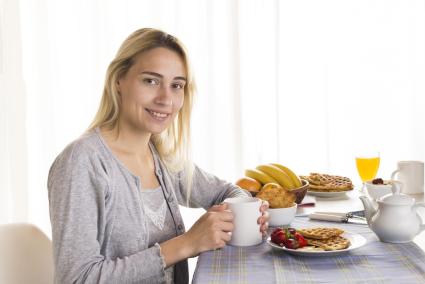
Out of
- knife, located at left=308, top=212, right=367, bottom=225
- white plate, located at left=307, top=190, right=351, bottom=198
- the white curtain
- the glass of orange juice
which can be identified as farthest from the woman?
the white curtain

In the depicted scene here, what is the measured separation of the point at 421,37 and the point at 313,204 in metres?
1.88

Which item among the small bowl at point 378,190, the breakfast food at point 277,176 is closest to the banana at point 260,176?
the breakfast food at point 277,176

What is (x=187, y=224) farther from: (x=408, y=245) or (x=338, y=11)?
(x=408, y=245)

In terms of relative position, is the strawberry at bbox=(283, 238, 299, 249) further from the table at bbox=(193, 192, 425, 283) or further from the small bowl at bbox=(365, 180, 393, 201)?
the small bowl at bbox=(365, 180, 393, 201)

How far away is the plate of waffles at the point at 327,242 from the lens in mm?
1162

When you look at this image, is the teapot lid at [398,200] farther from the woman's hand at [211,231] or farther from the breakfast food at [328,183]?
the breakfast food at [328,183]

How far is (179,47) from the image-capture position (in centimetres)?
144

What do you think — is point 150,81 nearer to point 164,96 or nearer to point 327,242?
point 164,96

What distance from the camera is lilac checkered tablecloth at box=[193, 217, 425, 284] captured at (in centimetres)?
105

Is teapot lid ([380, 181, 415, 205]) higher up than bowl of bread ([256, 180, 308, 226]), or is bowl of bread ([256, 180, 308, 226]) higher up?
teapot lid ([380, 181, 415, 205])

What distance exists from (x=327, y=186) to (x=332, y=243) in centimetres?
68

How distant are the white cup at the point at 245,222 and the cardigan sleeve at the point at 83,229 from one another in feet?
0.62

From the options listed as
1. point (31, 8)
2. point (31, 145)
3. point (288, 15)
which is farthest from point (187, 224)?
point (31, 8)

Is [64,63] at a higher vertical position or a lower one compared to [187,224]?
higher
